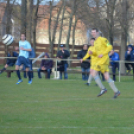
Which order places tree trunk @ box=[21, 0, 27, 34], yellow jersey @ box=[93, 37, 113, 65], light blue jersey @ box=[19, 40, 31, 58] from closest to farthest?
yellow jersey @ box=[93, 37, 113, 65]
light blue jersey @ box=[19, 40, 31, 58]
tree trunk @ box=[21, 0, 27, 34]

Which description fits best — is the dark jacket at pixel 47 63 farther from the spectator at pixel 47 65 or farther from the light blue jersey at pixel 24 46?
the light blue jersey at pixel 24 46

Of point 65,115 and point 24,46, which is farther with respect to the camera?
point 24,46

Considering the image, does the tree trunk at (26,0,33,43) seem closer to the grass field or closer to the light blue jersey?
the light blue jersey

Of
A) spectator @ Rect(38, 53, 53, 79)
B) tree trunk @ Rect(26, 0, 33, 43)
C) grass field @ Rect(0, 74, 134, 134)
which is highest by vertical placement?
tree trunk @ Rect(26, 0, 33, 43)

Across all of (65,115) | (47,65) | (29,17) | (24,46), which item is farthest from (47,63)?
(65,115)

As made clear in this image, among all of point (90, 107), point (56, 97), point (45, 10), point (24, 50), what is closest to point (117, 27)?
point (45, 10)

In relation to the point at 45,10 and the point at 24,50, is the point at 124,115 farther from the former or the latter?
the point at 45,10

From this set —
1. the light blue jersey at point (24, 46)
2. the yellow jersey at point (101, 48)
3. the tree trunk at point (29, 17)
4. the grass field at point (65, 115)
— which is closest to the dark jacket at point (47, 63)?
the light blue jersey at point (24, 46)

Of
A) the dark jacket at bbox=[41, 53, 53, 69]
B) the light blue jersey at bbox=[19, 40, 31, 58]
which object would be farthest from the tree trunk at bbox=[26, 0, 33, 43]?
the light blue jersey at bbox=[19, 40, 31, 58]

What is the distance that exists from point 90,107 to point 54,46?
27.0m

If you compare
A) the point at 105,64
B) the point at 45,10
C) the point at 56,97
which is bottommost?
the point at 56,97

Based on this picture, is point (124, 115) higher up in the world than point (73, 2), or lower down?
lower down

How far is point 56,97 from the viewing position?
376 inches

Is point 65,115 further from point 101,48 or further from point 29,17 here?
point 29,17
